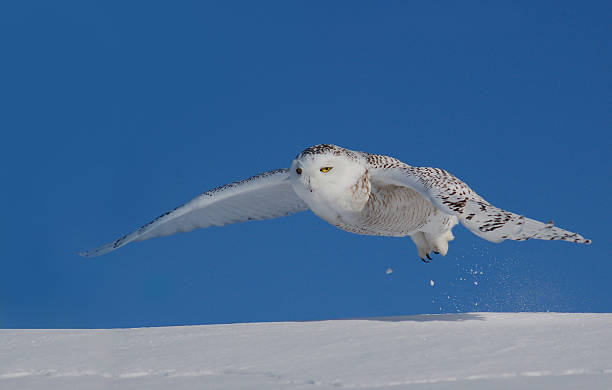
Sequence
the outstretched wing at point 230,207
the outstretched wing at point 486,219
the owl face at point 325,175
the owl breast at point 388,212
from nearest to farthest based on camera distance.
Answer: the outstretched wing at point 486,219 < the owl face at point 325,175 < the owl breast at point 388,212 < the outstretched wing at point 230,207

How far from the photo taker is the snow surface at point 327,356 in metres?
3.47

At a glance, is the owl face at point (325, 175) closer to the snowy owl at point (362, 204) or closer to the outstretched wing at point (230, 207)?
the snowy owl at point (362, 204)

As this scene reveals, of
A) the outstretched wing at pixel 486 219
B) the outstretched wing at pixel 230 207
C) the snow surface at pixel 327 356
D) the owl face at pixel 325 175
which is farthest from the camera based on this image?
the outstretched wing at pixel 230 207

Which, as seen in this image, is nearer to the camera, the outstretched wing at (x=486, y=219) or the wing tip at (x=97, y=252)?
the outstretched wing at (x=486, y=219)

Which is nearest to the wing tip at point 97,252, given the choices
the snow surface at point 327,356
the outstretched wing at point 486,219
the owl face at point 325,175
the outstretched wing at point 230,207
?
the outstretched wing at point 230,207

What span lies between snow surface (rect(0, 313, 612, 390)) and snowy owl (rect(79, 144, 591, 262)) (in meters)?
0.88

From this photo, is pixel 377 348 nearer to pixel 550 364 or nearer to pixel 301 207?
pixel 550 364

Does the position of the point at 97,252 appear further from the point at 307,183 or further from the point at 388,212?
the point at 388,212

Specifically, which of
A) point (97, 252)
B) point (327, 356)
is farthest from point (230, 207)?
point (327, 356)

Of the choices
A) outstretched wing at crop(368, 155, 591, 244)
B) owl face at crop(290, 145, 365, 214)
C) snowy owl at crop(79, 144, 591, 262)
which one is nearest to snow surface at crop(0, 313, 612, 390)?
outstretched wing at crop(368, 155, 591, 244)

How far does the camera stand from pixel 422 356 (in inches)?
157

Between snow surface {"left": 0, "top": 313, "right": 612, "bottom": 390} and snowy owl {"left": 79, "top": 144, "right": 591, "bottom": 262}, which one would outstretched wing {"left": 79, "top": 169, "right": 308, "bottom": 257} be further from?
snow surface {"left": 0, "top": 313, "right": 612, "bottom": 390}

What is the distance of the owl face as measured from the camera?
224 inches

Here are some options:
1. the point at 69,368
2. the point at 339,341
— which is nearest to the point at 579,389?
the point at 339,341
